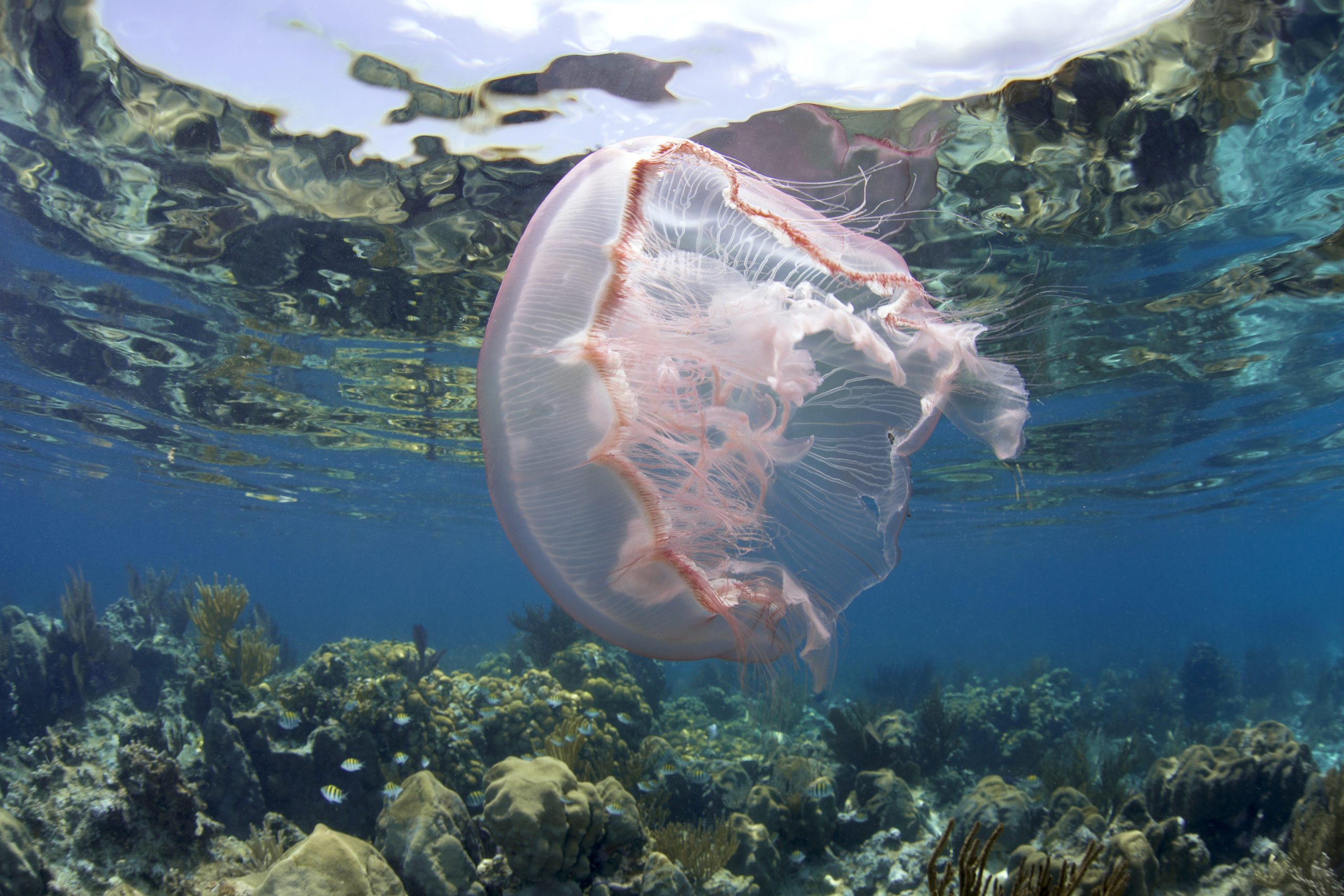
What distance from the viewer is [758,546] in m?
3.42

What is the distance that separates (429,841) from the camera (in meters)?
4.77

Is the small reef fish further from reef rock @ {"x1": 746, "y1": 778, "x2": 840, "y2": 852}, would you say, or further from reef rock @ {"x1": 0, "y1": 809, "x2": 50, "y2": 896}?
reef rock @ {"x1": 0, "y1": 809, "x2": 50, "y2": 896}

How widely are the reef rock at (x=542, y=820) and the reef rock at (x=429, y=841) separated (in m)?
0.28

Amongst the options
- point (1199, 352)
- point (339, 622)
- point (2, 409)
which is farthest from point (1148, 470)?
point (339, 622)

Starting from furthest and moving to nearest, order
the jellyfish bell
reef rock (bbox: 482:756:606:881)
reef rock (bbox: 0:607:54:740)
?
reef rock (bbox: 0:607:54:740), reef rock (bbox: 482:756:606:881), the jellyfish bell

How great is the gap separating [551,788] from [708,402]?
343cm

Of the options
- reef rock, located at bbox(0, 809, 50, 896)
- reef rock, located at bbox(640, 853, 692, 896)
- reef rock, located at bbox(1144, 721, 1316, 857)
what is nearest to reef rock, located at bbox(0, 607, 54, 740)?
reef rock, located at bbox(0, 809, 50, 896)

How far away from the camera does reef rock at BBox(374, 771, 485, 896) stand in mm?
4660

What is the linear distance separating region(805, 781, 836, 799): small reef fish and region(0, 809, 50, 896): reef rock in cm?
697

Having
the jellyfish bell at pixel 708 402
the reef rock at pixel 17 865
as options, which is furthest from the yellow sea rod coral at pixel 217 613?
the jellyfish bell at pixel 708 402

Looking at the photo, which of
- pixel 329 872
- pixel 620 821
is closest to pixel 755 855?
pixel 620 821

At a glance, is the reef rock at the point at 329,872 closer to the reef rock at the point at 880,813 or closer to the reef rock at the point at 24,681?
the reef rock at the point at 880,813

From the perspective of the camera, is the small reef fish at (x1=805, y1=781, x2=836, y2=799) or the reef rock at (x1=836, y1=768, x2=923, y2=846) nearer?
the small reef fish at (x1=805, y1=781, x2=836, y2=799)

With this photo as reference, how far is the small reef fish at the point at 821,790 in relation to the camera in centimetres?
787
